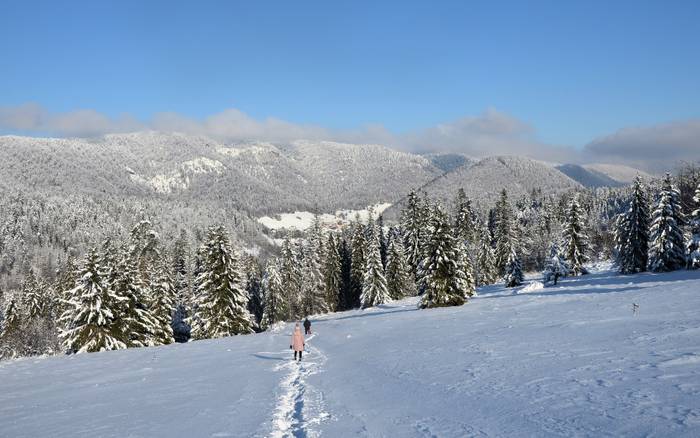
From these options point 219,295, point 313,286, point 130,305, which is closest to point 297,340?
point 219,295

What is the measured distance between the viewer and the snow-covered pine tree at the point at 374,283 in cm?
6106

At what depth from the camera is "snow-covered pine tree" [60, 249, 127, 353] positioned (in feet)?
128

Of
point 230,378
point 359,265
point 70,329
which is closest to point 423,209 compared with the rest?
point 359,265

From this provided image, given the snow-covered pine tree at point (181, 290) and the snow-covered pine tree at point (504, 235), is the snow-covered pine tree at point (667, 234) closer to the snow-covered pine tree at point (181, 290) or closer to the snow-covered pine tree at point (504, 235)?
the snow-covered pine tree at point (504, 235)

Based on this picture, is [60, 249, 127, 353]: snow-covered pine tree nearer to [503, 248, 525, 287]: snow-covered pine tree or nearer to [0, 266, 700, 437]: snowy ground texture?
[0, 266, 700, 437]: snowy ground texture

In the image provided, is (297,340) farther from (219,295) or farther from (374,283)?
(374,283)

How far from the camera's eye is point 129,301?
42031 millimetres

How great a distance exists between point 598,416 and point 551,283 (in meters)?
47.1

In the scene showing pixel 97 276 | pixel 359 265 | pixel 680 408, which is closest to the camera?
pixel 680 408

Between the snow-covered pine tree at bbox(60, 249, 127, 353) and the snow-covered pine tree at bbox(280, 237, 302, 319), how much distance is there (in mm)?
33715

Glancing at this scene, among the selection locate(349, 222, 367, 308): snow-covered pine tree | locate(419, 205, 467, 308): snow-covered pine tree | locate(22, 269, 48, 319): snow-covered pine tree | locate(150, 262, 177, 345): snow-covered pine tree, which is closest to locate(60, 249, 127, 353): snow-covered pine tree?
locate(150, 262, 177, 345): snow-covered pine tree

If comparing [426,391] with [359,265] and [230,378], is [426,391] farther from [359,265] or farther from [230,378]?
→ [359,265]

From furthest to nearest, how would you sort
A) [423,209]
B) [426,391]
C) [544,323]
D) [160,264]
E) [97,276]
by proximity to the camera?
[423,209]
[160,264]
[97,276]
[544,323]
[426,391]

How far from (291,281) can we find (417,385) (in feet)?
201
